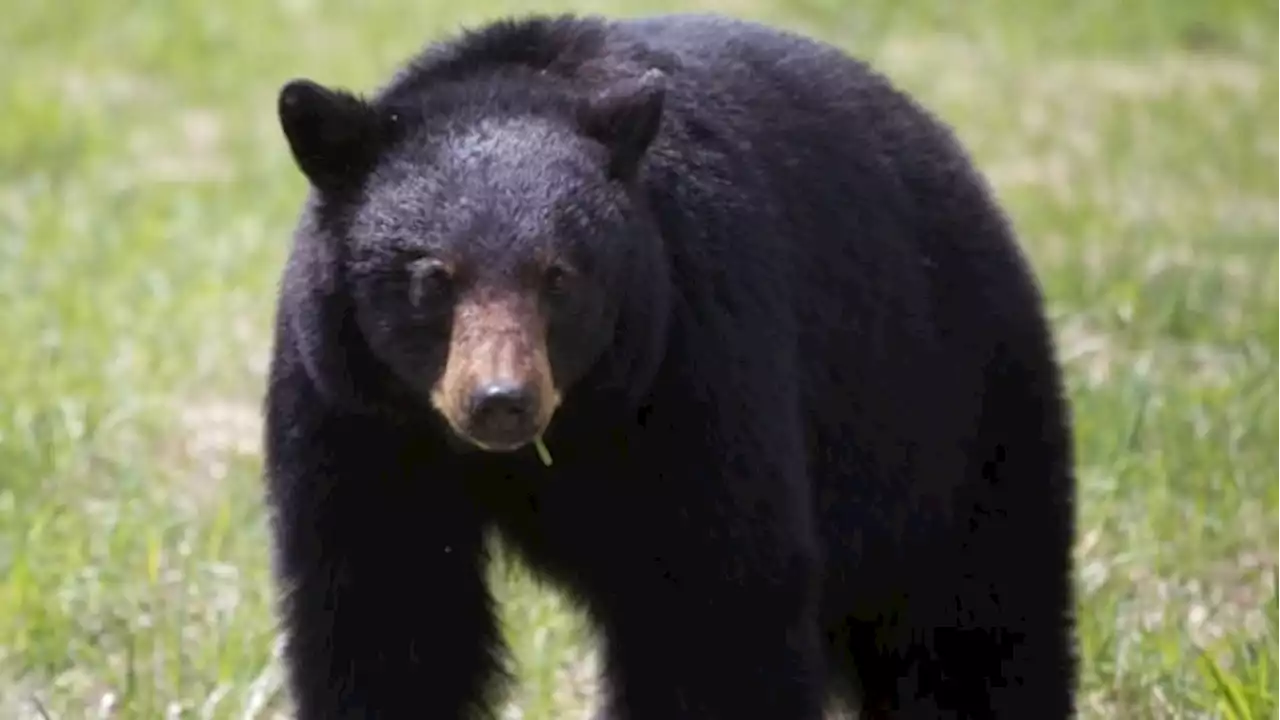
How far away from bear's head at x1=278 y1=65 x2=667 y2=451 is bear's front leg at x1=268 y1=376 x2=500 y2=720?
214mm

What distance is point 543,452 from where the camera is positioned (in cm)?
371

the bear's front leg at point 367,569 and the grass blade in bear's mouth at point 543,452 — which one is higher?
the grass blade in bear's mouth at point 543,452

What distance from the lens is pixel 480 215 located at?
3.56 metres

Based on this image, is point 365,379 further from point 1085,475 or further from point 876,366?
point 1085,475

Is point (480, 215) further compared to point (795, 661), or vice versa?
point (795, 661)

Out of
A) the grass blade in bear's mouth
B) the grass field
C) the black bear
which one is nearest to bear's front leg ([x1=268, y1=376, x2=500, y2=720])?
the black bear

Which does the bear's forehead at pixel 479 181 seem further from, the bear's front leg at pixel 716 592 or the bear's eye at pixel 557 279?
the bear's front leg at pixel 716 592

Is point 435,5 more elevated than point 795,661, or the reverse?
point 795,661

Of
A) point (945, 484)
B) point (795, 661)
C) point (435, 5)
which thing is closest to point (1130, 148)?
point (435, 5)

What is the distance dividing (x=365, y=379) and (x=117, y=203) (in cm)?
582

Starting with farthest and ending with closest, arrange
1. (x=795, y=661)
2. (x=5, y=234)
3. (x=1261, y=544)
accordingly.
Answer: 1. (x=5, y=234)
2. (x=1261, y=544)
3. (x=795, y=661)

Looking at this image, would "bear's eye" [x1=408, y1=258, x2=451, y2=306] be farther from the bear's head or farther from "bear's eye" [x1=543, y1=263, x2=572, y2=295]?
"bear's eye" [x1=543, y1=263, x2=572, y2=295]

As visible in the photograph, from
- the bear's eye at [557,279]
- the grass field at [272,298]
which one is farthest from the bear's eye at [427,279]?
the grass field at [272,298]

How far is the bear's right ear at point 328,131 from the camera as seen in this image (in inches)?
144
